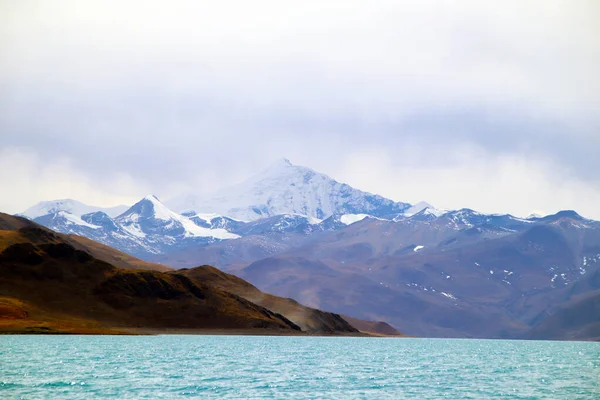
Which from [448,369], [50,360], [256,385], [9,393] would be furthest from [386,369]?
[9,393]

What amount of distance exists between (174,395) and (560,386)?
49462mm

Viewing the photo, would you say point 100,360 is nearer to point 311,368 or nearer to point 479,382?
point 311,368

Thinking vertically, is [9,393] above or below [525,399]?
below

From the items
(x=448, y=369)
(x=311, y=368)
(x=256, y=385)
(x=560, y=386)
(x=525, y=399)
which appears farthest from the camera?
(x=448, y=369)

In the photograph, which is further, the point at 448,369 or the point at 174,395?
the point at 448,369

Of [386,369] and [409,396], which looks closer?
[409,396]

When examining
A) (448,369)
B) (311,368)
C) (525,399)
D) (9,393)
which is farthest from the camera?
(448,369)

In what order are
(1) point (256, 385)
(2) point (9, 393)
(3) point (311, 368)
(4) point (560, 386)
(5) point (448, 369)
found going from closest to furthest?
(2) point (9, 393)
(1) point (256, 385)
(4) point (560, 386)
(3) point (311, 368)
(5) point (448, 369)

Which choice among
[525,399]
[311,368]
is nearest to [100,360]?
[311,368]

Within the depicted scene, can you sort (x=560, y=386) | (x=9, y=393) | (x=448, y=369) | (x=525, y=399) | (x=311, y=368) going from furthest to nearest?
(x=448, y=369), (x=311, y=368), (x=560, y=386), (x=525, y=399), (x=9, y=393)

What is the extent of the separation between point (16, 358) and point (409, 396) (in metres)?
72.9

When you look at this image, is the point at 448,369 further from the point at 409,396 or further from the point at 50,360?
the point at 50,360

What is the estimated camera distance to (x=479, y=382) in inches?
4299

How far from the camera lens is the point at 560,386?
105500mm
